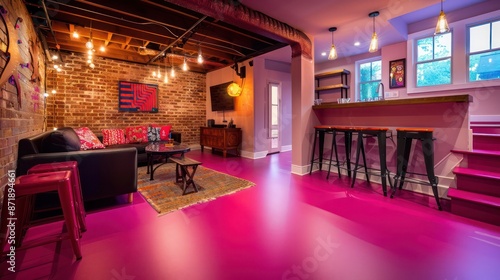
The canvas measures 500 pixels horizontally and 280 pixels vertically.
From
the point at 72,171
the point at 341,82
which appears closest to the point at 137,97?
the point at 72,171

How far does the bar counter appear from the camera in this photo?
2.74 meters

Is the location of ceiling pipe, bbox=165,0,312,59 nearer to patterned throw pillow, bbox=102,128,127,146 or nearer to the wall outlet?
the wall outlet

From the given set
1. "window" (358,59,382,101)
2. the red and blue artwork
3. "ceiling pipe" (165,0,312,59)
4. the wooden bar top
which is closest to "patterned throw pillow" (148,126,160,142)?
the red and blue artwork

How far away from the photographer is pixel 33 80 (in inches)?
127

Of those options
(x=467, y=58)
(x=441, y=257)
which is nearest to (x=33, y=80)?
(x=441, y=257)

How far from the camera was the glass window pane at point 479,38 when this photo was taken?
3768mm

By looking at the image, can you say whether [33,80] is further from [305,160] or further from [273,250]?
[305,160]

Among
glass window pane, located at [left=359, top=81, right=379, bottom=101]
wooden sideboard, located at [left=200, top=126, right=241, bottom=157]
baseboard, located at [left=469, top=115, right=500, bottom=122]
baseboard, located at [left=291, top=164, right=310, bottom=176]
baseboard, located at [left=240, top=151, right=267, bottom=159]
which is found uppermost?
glass window pane, located at [left=359, top=81, right=379, bottom=101]

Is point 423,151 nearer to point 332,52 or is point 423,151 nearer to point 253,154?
point 332,52

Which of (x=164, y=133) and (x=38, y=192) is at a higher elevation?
(x=164, y=133)

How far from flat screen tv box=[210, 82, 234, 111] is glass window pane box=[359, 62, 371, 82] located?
3619 millimetres

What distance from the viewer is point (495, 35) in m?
3.71

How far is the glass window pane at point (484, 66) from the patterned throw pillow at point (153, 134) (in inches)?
266

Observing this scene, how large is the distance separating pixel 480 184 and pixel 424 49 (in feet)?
11.0
